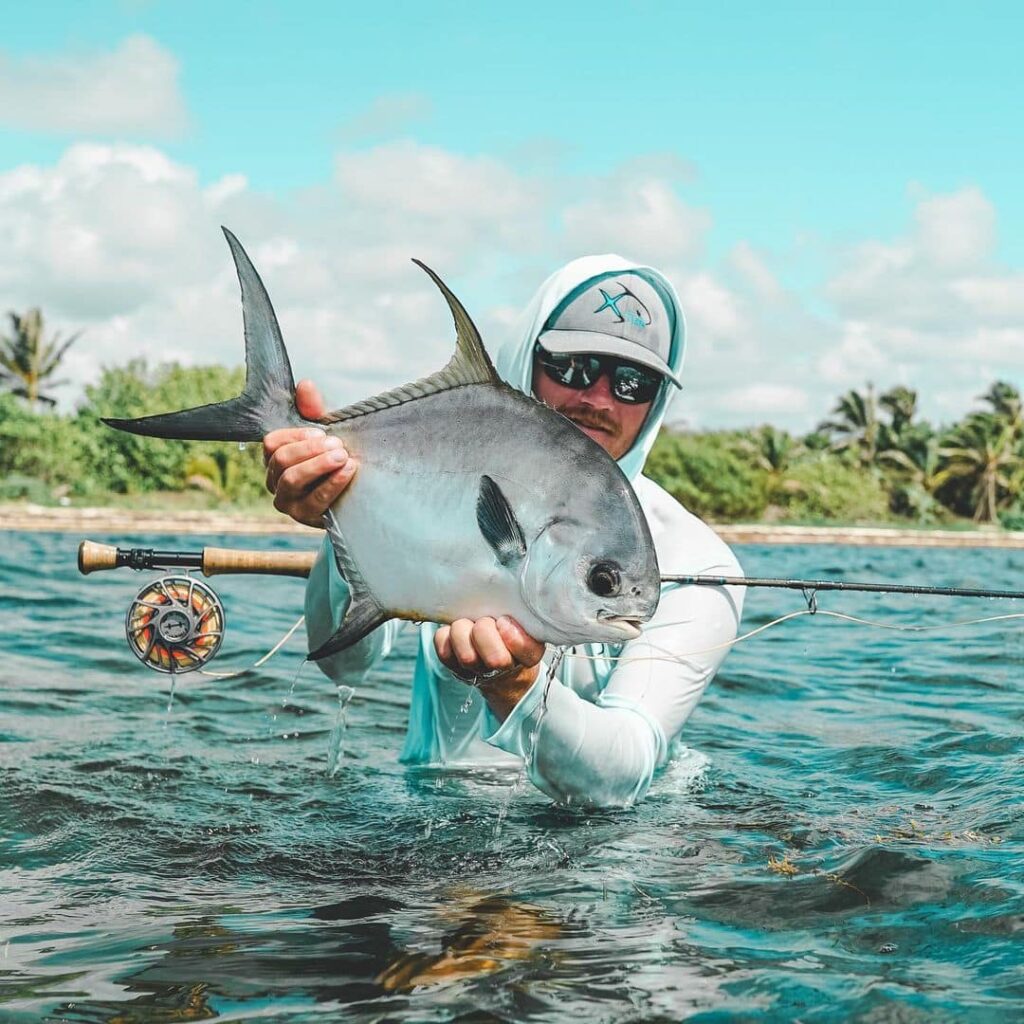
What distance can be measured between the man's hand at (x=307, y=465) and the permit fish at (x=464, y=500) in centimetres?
4

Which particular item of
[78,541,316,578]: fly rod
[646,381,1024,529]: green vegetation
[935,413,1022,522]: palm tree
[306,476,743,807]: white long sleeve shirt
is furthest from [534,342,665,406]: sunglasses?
[935,413,1022,522]: palm tree

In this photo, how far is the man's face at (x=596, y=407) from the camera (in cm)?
424

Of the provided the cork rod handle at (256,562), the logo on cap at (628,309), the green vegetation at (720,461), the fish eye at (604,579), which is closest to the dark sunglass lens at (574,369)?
the logo on cap at (628,309)

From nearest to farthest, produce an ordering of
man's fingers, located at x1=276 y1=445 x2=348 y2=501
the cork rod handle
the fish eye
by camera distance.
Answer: the fish eye
man's fingers, located at x1=276 y1=445 x2=348 y2=501
the cork rod handle

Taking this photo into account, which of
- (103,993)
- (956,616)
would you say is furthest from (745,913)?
(956,616)

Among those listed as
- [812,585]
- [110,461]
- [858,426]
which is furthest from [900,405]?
[812,585]

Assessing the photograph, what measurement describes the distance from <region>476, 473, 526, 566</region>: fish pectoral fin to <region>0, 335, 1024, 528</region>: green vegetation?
39.8 m

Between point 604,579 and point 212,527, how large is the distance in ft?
105

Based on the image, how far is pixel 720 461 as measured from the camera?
48.3 m

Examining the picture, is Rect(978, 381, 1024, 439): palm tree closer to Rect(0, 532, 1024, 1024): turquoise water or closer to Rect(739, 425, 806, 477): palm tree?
Rect(739, 425, 806, 477): palm tree

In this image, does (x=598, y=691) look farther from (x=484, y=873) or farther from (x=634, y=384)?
(x=634, y=384)

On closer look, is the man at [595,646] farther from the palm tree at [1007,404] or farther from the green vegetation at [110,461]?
the palm tree at [1007,404]

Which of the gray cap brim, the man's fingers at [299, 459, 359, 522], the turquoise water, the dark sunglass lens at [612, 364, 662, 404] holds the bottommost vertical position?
the turquoise water

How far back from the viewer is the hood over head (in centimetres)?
436
